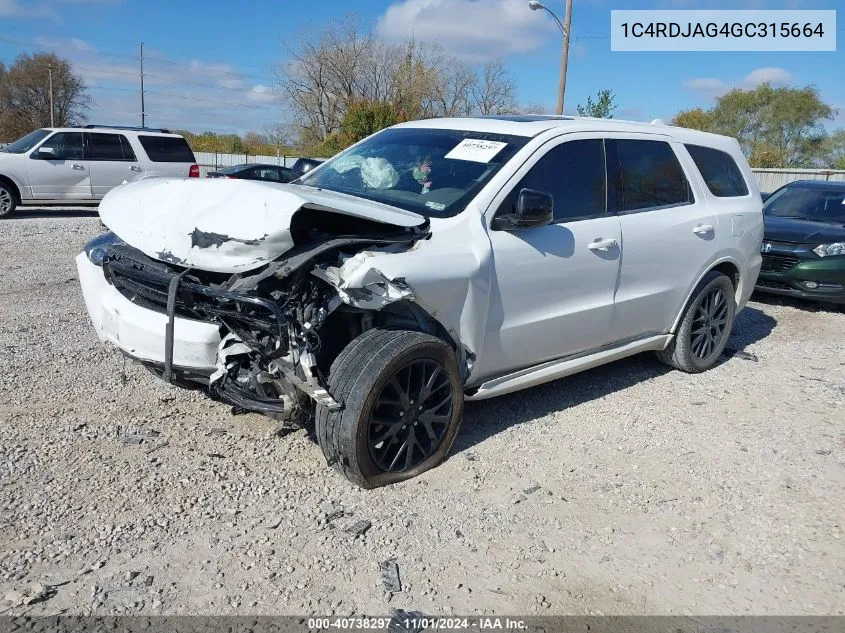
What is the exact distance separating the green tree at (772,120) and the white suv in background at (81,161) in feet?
127

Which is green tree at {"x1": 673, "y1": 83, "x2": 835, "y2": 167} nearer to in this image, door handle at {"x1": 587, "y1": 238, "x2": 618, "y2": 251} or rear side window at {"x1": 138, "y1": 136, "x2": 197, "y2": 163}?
rear side window at {"x1": 138, "y1": 136, "x2": 197, "y2": 163}

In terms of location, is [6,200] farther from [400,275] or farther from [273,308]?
[400,275]

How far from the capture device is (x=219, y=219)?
10.6 ft

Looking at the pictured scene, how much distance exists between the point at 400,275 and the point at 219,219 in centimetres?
88

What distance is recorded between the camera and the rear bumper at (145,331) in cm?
323

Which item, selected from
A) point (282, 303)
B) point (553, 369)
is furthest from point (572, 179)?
point (282, 303)

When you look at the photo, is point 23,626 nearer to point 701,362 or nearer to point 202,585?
point 202,585

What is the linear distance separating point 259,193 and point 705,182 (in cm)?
363

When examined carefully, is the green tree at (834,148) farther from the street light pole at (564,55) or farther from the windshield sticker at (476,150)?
the windshield sticker at (476,150)

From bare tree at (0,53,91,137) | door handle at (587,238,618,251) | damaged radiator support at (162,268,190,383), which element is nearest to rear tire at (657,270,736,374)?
door handle at (587,238,618,251)

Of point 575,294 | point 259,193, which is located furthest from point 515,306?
point 259,193

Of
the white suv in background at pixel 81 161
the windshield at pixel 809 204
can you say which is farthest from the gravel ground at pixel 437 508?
the white suv in background at pixel 81 161

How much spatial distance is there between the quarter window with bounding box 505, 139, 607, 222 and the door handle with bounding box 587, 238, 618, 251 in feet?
0.58

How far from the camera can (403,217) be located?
11.3ft
